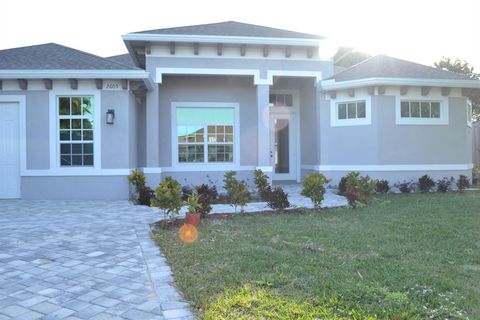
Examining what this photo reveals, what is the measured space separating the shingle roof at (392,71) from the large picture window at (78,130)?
23.5 feet

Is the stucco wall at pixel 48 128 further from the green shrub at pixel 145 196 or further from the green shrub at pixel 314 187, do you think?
Result: the green shrub at pixel 314 187

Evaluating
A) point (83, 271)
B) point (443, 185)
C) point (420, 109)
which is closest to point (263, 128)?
point (420, 109)

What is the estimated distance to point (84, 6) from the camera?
8.80 metres

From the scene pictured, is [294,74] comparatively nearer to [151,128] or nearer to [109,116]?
[151,128]

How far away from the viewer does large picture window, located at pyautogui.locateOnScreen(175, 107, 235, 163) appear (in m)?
12.9

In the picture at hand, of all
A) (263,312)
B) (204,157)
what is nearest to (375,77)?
(204,157)

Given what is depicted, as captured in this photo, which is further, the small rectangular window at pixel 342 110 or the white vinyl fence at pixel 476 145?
the white vinyl fence at pixel 476 145

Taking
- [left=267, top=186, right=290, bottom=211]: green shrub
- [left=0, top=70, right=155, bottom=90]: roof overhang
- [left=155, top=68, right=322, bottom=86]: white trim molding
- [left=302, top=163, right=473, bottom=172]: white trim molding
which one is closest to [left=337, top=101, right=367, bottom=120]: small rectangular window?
[left=155, top=68, right=322, bottom=86]: white trim molding

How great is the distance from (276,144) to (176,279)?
1049 centimetres

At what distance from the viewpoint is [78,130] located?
1027cm

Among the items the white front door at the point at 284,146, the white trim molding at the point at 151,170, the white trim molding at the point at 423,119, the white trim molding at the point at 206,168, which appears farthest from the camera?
the white front door at the point at 284,146

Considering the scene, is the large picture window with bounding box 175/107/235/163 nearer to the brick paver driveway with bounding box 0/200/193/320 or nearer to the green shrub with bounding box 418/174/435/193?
the brick paver driveway with bounding box 0/200/193/320

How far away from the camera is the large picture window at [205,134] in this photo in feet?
42.2

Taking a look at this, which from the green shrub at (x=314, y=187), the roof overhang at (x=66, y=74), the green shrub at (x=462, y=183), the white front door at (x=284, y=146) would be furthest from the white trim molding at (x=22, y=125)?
the green shrub at (x=462, y=183)
